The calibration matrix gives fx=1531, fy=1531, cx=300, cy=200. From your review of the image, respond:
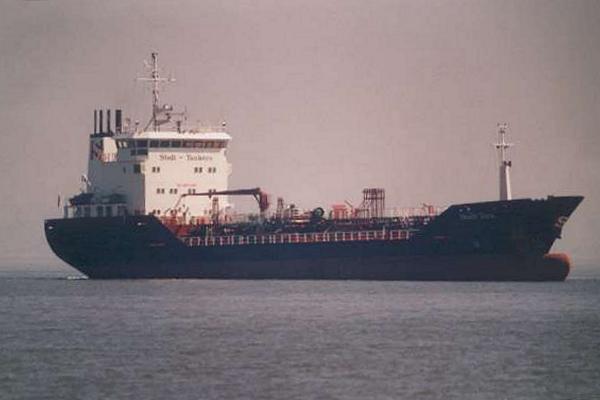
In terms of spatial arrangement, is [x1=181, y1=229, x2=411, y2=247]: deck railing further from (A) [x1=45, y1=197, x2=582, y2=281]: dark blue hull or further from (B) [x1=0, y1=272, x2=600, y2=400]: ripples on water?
(B) [x1=0, y1=272, x2=600, y2=400]: ripples on water

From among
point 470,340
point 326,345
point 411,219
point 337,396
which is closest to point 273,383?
point 337,396

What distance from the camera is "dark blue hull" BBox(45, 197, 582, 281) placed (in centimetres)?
7056

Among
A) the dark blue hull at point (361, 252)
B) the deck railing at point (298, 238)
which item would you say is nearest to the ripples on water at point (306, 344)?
the dark blue hull at point (361, 252)

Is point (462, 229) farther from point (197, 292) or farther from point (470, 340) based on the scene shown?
point (470, 340)

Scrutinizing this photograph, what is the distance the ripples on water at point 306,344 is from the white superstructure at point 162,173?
14.0m

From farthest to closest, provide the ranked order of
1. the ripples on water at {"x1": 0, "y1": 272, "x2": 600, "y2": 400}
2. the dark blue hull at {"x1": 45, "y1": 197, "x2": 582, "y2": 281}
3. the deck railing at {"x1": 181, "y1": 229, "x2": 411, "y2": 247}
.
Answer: the deck railing at {"x1": 181, "y1": 229, "x2": 411, "y2": 247} → the dark blue hull at {"x1": 45, "y1": 197, "x2": 582, "y2": 281} → the ripples on water at {"x1": 0, "y1": 272, "x2": 600, "y2": 400}

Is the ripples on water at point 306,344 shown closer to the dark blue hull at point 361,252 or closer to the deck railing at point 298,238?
the dark blue hull at point 361,252

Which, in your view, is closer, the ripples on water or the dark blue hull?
the ripples on water

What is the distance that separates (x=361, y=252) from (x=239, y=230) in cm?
827

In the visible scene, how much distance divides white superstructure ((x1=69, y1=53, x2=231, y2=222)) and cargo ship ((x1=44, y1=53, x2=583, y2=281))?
6 cm

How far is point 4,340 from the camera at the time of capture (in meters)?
48.9

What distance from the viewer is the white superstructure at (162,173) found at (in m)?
85.2

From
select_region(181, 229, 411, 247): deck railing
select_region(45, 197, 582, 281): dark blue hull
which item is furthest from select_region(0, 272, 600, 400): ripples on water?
select_region(181, 229, 411, 247): deck railing

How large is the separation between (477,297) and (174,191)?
25.8 metres
